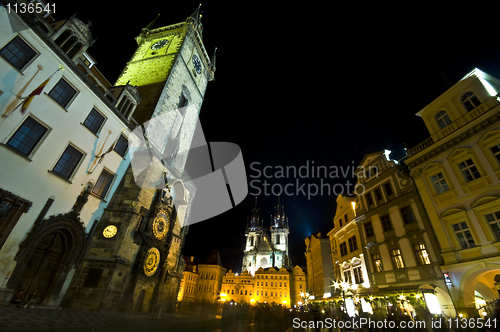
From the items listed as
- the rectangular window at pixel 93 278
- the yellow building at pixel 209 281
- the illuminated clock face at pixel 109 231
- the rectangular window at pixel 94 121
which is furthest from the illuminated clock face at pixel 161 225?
the yellow building at pixel 209 281

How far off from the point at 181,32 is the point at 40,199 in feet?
92.7

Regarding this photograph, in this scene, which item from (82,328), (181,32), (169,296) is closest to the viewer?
(82,328)

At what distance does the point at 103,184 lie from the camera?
14.9m

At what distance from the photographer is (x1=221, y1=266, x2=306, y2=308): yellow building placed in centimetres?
6862

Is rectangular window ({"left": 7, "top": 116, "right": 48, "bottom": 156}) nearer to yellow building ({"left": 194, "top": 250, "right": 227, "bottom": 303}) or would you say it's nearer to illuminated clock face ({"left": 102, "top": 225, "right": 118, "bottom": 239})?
illuminated clock face ({"left": 102, "top": 225, "right": 118, "bottom": 239})

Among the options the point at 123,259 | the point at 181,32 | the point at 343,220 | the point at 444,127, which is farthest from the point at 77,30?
the point at 343,220

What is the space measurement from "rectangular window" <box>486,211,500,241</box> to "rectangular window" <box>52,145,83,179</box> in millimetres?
23441

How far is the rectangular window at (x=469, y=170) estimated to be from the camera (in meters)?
12.3

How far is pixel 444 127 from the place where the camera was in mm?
14469

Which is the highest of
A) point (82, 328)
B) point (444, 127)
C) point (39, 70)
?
point (444, 127)

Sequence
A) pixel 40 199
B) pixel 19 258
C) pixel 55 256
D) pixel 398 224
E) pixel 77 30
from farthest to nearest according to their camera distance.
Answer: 1. pixel 398 224
2. pixel 77 30
3. pixel 55 256
4. pixel 40 199
5. pixel 19 258

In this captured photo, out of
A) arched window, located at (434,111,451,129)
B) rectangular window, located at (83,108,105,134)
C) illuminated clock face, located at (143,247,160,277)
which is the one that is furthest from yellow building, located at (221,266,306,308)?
rectangular window, located at (83,108,105,134)

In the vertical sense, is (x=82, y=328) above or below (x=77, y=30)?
below

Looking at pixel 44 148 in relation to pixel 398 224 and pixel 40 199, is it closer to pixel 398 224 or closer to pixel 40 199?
pixel 40 199
